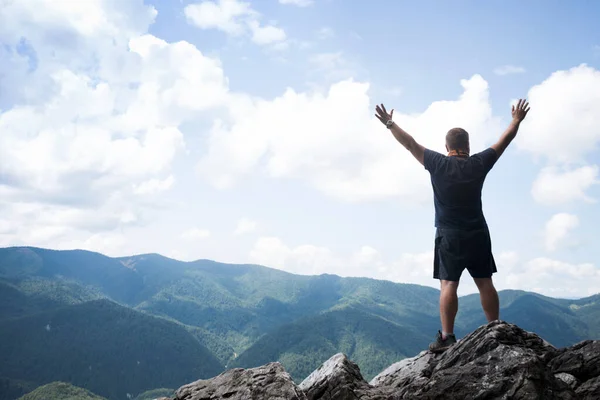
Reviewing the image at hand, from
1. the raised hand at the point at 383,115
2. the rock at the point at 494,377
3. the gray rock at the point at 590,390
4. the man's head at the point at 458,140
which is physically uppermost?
the raised hand at the point at 383,115

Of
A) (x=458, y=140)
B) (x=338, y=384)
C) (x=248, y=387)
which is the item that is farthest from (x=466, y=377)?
(x=458, y=140)

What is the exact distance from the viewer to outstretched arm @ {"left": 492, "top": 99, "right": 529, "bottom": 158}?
791cm

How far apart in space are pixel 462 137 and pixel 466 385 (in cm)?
430

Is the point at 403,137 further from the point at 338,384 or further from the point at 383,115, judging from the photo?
the point at 338,384

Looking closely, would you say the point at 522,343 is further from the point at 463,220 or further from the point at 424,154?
the point at 424,154

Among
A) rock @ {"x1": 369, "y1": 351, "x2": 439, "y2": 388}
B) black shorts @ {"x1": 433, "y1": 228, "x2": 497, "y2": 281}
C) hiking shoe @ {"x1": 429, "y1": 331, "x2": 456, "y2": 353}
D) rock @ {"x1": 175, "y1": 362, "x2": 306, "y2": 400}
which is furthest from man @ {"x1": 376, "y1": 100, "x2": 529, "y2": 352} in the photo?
rock @ {"x1": 175, "y1": 362, "x2": 306, "y2": 400}

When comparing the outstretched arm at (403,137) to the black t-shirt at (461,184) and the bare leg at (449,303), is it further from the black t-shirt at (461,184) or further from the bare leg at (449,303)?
the bare leg at (449,303)

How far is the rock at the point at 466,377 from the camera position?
5559 mm

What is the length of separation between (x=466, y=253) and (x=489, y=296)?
94 centimetres

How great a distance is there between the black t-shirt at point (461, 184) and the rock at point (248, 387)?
3894mm

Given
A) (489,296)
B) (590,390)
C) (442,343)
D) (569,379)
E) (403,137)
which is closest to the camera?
(590,390)

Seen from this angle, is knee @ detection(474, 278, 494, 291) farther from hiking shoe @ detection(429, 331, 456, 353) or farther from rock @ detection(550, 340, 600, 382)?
rock @ detection(550, 340, 600, 382)

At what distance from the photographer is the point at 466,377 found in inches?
229

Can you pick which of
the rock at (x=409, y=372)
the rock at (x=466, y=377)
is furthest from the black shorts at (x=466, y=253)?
the rock at (x=409, y=372)
